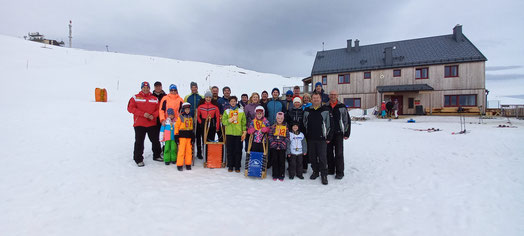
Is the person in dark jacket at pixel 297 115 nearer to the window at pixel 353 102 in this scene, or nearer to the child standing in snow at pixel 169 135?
the child standing in snow at pixel 169 135

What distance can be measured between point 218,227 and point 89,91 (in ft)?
67.4

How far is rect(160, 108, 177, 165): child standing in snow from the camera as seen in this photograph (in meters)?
5.43

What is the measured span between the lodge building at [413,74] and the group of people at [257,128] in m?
18.7

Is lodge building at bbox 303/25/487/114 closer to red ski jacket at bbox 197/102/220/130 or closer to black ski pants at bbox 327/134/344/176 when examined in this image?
black ski pants at bbox 327/134/344/176

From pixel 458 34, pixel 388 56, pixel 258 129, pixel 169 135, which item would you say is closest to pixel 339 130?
pixel 258 129

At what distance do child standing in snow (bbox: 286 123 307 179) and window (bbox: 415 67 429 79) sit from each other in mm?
21153

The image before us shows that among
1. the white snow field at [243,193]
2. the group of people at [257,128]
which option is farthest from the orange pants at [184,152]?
the white snow field at [243,193]

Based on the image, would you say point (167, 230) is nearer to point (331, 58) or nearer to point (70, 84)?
point (70, 84)

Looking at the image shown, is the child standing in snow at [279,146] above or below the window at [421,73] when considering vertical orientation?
below

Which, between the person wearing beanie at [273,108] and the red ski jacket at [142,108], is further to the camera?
the person wearing beanie at [273,108]

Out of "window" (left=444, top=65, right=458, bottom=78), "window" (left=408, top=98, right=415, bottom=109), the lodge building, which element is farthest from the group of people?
"window" (left=444, top=65, right=458, bottom=78)

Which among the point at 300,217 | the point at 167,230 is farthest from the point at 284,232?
the point at 167,230

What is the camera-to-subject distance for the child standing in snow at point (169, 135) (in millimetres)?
5430

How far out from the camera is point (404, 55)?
2228 centimetres
